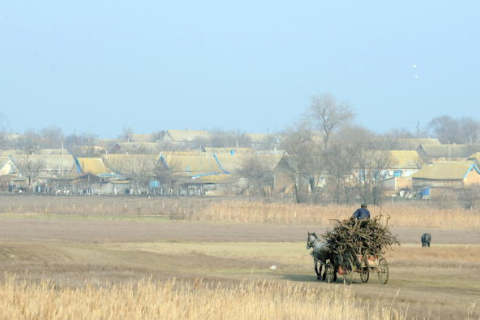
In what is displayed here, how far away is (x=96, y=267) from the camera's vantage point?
114ft

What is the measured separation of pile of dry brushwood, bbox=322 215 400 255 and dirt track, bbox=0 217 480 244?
27.9m

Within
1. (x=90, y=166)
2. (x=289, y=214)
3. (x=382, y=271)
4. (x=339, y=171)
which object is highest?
(x=90, y=166)

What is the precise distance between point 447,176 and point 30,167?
72.9 m

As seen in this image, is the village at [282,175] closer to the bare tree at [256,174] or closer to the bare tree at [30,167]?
the bare tree at [256,174]

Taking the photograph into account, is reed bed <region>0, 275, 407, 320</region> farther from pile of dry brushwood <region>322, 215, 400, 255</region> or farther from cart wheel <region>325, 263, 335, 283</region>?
cart wheel <region>325, 263, 335, 283</region>

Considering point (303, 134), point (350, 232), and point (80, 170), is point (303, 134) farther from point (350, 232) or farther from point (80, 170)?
point (350, 232)

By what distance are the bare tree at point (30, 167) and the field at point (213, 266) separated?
51966 mm

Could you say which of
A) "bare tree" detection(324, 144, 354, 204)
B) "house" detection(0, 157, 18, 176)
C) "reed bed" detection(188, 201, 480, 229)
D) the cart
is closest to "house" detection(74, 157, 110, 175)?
"house" detection(0, 157, 18, 176)

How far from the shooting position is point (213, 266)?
40344mm

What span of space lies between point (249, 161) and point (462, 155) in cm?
7467

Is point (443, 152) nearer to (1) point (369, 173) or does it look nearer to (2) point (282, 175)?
(2) point (282, 175)

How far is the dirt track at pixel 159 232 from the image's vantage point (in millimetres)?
58312

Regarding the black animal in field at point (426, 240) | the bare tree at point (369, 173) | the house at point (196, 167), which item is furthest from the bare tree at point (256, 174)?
the black animal in field at point (426, 240)

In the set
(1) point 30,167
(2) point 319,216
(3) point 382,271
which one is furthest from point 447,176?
(3) point 382,271
